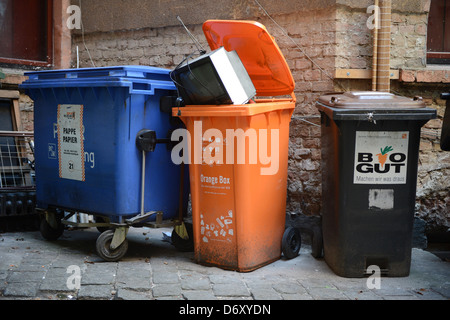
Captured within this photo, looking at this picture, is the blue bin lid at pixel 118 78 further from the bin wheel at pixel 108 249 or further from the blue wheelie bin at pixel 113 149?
the bin wheel at pixel 108 249

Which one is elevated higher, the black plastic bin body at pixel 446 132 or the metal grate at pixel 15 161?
the black plastic bin body at pixel 446 132

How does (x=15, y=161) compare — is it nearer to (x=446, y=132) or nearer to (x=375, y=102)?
(x=375, y=102)

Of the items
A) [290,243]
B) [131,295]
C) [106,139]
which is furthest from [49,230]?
[290,243]

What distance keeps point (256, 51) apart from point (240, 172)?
3.74 ft

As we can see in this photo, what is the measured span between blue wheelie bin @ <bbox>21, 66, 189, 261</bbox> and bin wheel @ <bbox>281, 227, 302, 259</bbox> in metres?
0.91

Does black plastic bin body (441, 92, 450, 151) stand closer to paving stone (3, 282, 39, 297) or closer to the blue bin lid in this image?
the blue bin lid

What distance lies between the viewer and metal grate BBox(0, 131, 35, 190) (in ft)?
18.3

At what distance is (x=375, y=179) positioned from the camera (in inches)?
157

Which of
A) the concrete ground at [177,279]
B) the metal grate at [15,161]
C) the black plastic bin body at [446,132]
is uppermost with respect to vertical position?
the black plastic bin body at [446,132]

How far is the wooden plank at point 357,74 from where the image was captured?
5.02 metres

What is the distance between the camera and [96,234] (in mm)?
5508

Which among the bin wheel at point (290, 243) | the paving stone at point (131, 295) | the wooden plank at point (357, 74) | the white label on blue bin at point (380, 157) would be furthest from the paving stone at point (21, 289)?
the wooden plank at point (357, 74)

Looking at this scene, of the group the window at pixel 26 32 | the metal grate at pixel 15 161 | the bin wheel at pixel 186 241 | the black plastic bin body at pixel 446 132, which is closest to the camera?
the black plastic bin body at pixel 446 132

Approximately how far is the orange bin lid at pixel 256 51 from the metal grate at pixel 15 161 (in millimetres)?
2325
